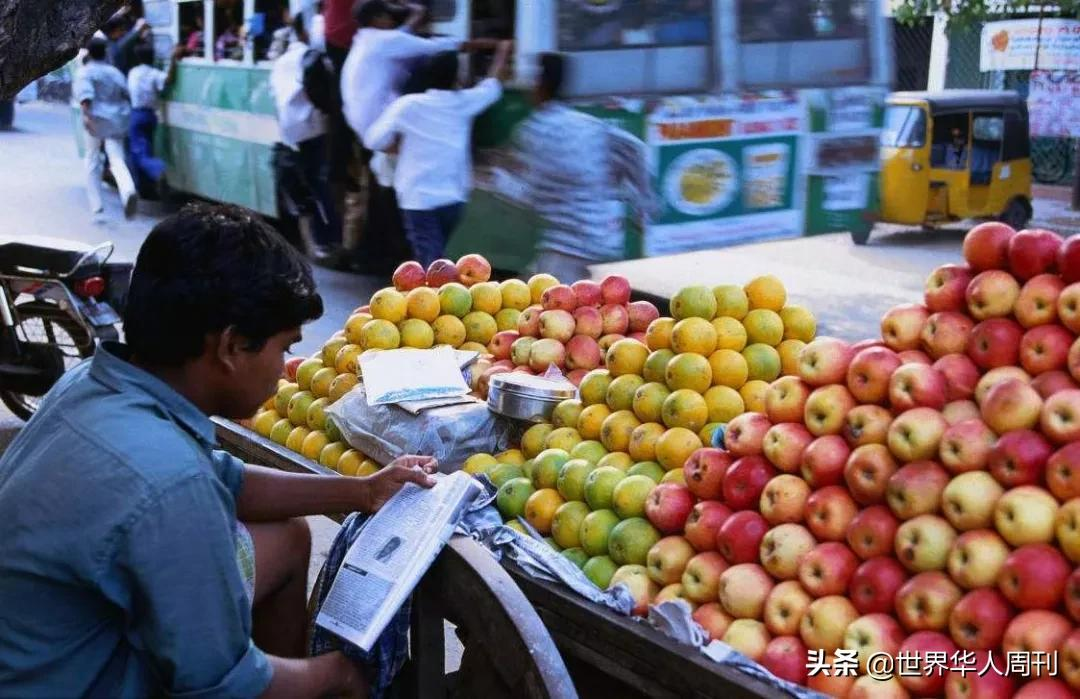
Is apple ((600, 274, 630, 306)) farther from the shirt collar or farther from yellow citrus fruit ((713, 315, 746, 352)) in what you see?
the shirt collar

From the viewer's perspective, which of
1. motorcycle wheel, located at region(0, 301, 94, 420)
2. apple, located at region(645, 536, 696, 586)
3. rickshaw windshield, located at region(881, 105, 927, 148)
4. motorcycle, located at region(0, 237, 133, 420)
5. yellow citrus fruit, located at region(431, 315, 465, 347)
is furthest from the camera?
rickshaw windshield, located at region(881, 105, 927, 148)

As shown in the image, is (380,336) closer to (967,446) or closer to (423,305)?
(423,305)

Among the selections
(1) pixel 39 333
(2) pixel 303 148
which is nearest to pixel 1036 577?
(1) pixel 39 333

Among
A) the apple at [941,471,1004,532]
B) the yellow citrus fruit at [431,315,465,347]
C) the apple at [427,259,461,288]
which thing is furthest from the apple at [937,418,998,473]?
the apple at [427,259,461,288]

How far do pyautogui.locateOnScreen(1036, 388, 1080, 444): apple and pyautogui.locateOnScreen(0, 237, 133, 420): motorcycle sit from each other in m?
4.54

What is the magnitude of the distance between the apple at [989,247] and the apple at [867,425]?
379 millimetres

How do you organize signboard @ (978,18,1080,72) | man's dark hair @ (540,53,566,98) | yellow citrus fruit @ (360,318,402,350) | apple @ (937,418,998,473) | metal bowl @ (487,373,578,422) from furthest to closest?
1. signboard @ (978,18,1080,72)
2. man's dark hair @ (540,53,566,98)
3. yellow citrus fruit @ (360,318,402,350)
4. metal bowl @ (487,373,578,422)
5. apple @ (937,418,998,473)

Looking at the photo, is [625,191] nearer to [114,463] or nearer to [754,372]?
[754,372]

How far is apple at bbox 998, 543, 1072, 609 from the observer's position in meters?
2.08

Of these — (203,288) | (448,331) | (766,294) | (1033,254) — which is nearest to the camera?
(203,288)

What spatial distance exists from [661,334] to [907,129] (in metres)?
9.39

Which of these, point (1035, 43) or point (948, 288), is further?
point (1035, 43)

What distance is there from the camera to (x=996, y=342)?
7.91 ft

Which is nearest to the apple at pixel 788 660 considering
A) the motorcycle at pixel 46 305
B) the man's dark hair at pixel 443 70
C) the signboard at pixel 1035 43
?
the motorcycle at pixel 46 305
